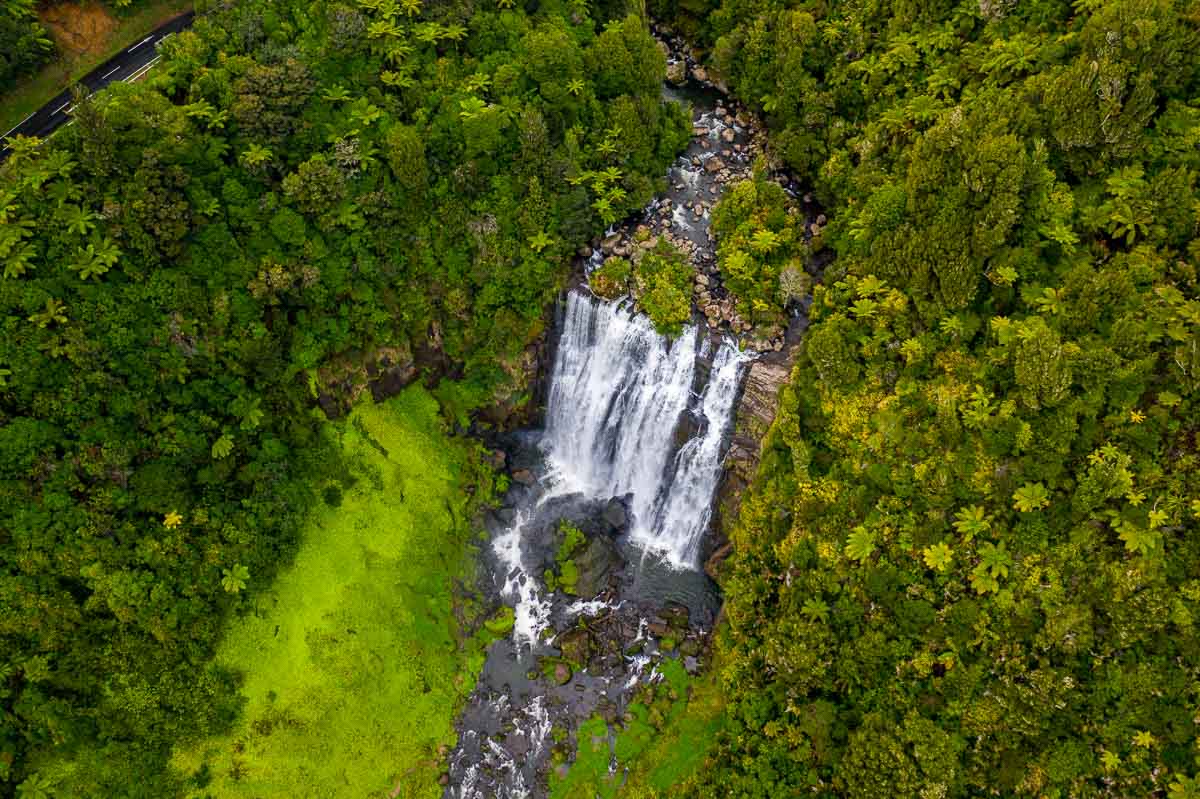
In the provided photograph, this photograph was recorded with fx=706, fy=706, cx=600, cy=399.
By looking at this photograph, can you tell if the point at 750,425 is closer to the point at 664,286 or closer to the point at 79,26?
the point at 664,286

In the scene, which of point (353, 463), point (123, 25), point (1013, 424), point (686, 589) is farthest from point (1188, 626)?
point (123, 25)

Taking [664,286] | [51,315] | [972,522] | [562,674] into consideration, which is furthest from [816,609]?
[51,315]

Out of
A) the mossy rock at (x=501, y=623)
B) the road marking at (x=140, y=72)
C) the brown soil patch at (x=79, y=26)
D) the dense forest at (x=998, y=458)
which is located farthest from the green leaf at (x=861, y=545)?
the brown soil patch at (x=79, y=26)

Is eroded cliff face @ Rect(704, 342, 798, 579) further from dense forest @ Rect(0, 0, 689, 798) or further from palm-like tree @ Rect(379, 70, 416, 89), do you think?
palm-like tree @ Rect(379, 70, 416, 89)

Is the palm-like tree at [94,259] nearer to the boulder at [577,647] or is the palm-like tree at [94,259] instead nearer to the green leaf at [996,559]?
the boulder at [577,647]

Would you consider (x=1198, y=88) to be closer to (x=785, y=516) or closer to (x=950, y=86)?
(x=950, y=86)
